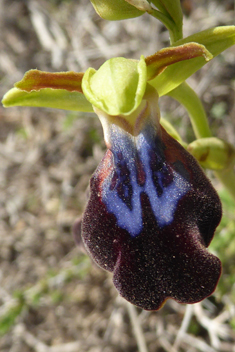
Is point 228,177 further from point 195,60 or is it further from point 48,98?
point 48,98

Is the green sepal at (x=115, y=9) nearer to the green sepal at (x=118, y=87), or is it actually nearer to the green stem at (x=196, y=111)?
the green sepal at (x=118, y=87)

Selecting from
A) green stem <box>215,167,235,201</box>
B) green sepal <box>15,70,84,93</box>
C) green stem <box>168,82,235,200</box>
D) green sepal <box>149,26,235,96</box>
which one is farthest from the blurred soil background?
green sepal <box>15,70,84,93</box>

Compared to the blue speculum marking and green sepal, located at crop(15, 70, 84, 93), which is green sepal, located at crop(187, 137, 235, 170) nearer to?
the blue speculum marking

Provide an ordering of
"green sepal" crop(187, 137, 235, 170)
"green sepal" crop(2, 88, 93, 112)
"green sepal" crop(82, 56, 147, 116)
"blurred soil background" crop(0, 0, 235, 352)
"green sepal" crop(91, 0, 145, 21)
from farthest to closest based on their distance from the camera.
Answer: "blurred soil background" crop(0, 0, 235, 352)
"green sepal" crop(187, 137, 235, 170)
"green sepal" crop(2, 88, 93, 112)
"green sepal" crop(91, 0, 145, 21)
"green sepal" crop(82, 56, 147, 116)

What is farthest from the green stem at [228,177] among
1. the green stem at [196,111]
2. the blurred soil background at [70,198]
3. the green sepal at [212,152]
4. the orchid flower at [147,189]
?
the blurred soil background at [70,198]

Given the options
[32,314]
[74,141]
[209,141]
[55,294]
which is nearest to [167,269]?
[209,141]
